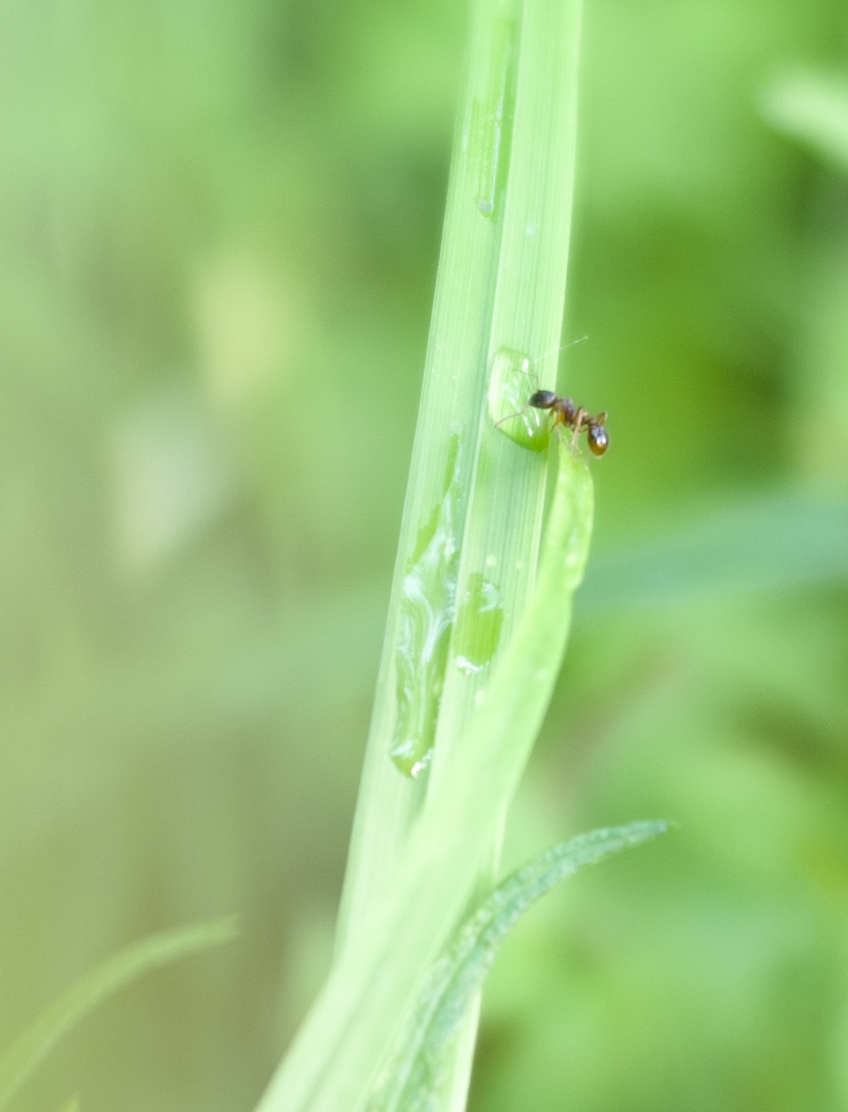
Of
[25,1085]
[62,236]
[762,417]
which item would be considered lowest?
[25,1085]

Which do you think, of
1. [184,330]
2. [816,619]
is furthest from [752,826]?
[184,330]

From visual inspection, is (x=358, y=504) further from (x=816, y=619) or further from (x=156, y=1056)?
(x=156, y=1056)

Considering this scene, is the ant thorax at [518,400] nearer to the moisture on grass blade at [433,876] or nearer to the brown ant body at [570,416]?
the brown ant body at [570,416]

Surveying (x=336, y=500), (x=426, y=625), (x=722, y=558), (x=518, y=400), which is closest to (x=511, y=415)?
(x=518, y=400)

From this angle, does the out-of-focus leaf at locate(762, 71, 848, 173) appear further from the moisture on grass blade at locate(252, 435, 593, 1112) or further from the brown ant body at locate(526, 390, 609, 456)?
the moisture on grass blade at locate(252, 435, 593, 1112)

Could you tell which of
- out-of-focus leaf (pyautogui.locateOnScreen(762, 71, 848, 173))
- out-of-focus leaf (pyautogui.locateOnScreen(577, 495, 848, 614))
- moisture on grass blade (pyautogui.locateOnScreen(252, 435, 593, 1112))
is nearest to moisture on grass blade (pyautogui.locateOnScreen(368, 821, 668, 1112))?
moisture on grass blade (pyautogui.locateOnScreen(252, 435, 593, 1112))

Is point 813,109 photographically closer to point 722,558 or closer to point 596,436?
point 722,558
